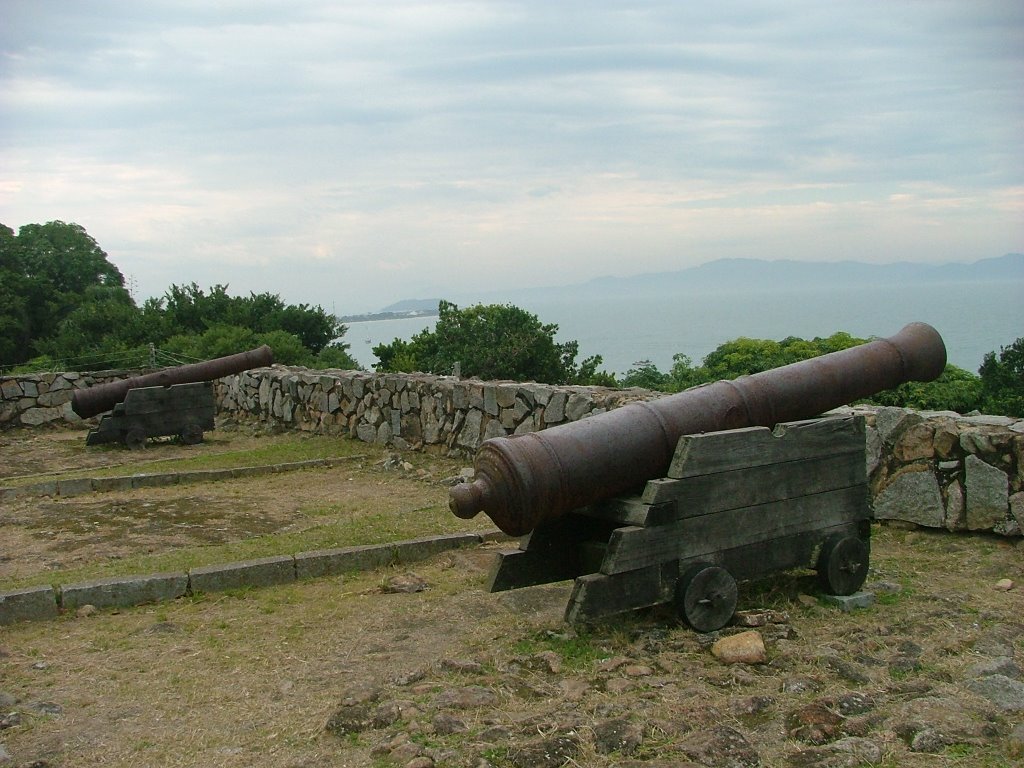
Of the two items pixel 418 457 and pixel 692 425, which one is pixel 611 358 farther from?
pixel 692 425

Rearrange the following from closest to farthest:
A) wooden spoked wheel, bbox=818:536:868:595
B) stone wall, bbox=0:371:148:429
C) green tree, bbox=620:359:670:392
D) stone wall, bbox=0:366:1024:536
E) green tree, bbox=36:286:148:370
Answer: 1. wooden spoked wheel, bbox=818:536:868:595
2. stone wall, bbox=0:366:1024:536
3. stone wall, bbox=0:371:148:429
4. green tree, bbox=620:359:670:392
5. green tree, bbox=36:286:148:370

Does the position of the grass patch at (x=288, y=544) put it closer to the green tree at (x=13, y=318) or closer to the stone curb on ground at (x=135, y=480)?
the stone curb on ground at (x=135, y=480)

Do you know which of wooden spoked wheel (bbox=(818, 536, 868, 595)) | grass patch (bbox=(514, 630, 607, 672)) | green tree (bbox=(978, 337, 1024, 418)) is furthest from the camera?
green tree (bbox=(978, 337, 1024, 418))

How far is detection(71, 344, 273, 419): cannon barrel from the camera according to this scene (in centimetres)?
1338

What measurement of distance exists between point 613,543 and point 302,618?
6.32 feet

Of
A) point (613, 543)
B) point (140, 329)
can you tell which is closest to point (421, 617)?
point (613, 543)

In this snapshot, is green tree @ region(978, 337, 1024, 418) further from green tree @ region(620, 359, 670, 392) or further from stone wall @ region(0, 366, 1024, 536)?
green tree @ region(620, 359, 670, 392)

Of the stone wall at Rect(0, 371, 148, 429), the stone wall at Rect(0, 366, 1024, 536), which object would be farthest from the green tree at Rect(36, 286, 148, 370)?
the stone wall at Rect(0, 366, 1024, 536)

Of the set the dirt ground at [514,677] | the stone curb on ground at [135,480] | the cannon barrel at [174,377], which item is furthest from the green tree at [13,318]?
the dirt ground at [514,677]

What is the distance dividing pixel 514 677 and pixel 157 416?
1031 centimetres

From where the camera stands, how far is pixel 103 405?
13406 mm

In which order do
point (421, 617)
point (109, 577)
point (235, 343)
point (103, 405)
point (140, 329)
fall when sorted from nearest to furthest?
point (421, 617)
point (109, 577)
point (103, 405)
point (235, 343)
point (140, 329)

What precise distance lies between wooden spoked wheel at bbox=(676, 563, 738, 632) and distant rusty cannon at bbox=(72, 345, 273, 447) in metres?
9.86

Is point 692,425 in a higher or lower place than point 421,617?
higher
